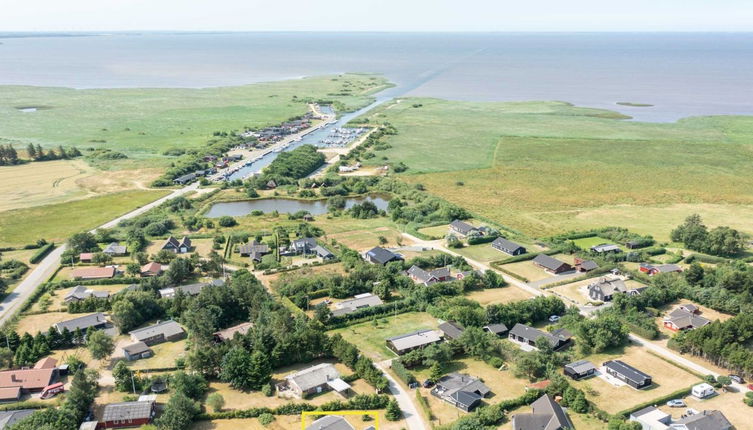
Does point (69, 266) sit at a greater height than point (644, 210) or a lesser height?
Result: greater

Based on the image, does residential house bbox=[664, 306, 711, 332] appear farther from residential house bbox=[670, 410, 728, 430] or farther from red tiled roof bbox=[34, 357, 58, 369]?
red tiled roof bbox=[34, 357, 58, 369]

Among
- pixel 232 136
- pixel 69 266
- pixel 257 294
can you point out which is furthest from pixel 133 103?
pixel 257 294

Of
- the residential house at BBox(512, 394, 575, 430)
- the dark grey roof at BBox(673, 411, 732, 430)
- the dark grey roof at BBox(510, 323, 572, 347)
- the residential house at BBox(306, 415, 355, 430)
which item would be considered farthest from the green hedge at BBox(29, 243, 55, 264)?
the dark grey roof at BBox(673, 411, 732, 430)

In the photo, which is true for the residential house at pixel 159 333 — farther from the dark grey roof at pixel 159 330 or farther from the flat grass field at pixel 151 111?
the flat grass field at pixel 151 111

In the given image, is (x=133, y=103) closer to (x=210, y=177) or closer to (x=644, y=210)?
(x=210, y=177)

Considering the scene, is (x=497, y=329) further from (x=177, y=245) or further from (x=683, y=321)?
(x=177, y=245)

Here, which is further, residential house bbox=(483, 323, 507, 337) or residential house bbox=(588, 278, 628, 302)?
residential house bbox=(588, 278, 628, 302)
